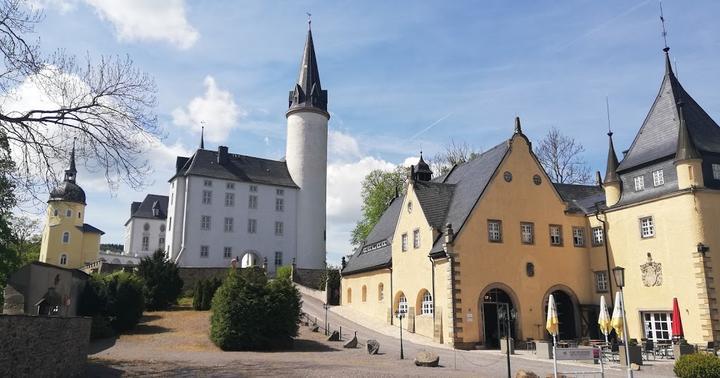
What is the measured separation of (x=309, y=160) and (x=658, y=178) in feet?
138

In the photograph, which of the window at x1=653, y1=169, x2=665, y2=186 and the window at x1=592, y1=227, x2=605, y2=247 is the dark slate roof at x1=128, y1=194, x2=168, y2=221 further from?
the window at x1=653, y1=169, x2=665, y2=186

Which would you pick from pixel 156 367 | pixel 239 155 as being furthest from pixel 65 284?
pixel 239 155

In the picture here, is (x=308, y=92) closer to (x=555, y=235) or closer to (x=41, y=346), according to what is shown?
(x=555, y=235)

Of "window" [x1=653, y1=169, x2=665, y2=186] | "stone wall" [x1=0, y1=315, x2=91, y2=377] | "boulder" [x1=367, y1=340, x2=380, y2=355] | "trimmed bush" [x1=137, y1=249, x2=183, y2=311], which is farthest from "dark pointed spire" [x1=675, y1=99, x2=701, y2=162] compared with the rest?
"trimmed bush" [x1=137, y1=249, x2=183, y2=311]

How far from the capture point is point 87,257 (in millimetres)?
77438

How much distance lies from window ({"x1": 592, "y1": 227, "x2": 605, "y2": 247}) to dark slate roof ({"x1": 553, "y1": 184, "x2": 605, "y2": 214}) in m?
1.13

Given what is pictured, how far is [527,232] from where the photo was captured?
31.1m

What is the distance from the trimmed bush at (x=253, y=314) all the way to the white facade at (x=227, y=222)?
32.3 m

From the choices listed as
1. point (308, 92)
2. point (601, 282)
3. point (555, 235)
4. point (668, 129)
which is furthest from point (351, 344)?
point (308, 92)

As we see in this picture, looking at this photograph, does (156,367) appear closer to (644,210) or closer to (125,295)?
(125,295)

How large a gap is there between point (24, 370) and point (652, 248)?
89.2ft

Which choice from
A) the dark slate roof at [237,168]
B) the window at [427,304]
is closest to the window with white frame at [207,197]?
the dark slate roof at [237,168]

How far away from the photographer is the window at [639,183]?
29.8 m

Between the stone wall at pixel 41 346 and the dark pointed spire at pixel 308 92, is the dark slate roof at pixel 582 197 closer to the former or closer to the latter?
the stone wall at pixel 41 346
